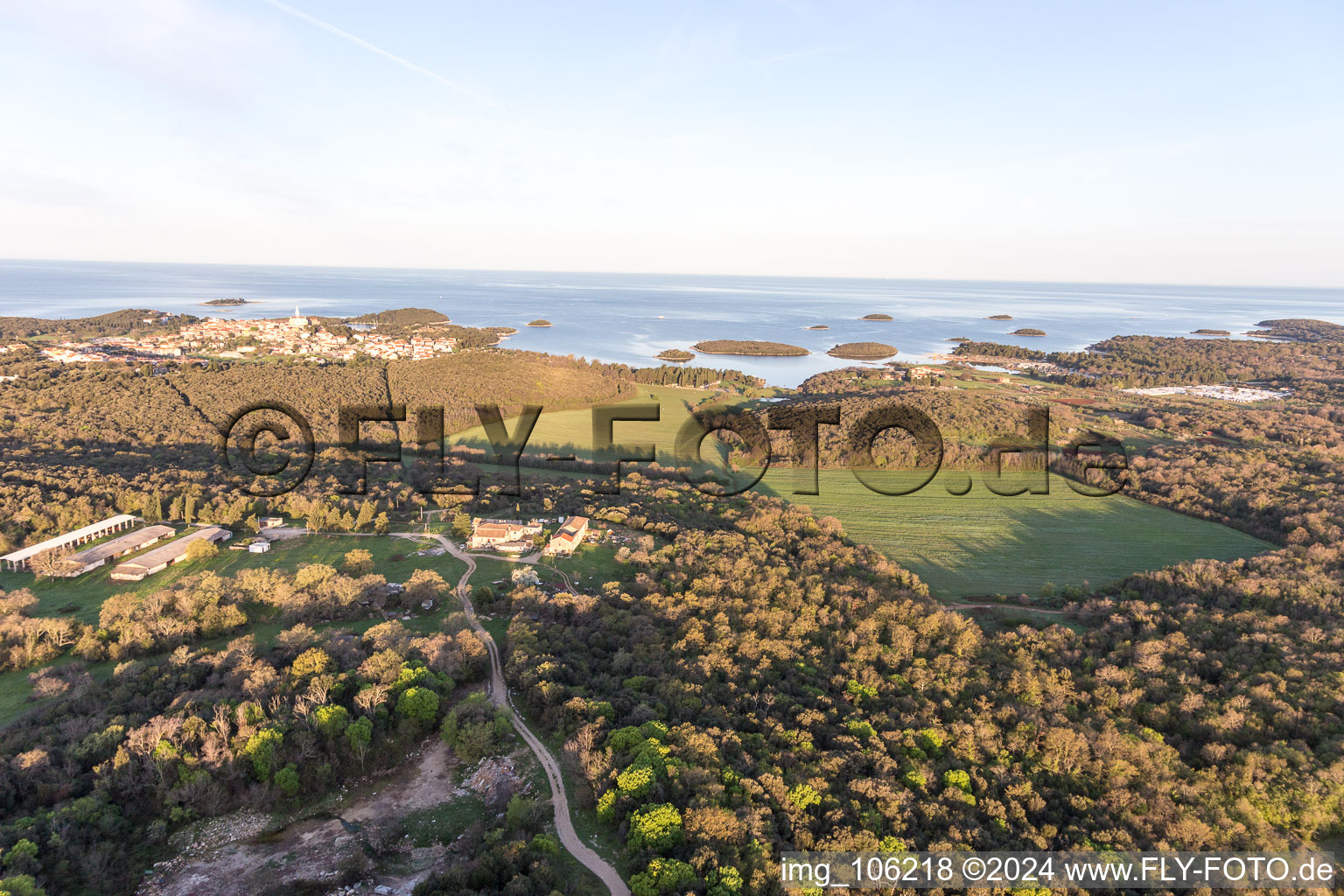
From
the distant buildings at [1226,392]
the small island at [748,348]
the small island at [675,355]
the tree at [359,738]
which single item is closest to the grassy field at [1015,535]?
the tree at [359,738]

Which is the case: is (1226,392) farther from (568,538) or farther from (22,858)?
(22,858)

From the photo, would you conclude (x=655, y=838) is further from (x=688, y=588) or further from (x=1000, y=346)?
(x=1000, y=346)

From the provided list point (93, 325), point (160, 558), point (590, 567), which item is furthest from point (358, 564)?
point (93, 325)

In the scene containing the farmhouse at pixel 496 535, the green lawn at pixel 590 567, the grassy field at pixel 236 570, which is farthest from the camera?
the farmhouse at pixel 496 535

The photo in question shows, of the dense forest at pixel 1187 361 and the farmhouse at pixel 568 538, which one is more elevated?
the dense forest at pixel 1187 361

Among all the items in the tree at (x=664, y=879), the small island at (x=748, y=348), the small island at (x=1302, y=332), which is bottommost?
the tree at (x=664, y=879)

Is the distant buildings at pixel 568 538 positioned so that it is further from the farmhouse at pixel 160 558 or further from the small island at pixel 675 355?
the small island at pixel 675 355

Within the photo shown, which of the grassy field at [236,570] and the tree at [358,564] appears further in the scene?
the tree at [358,564]
